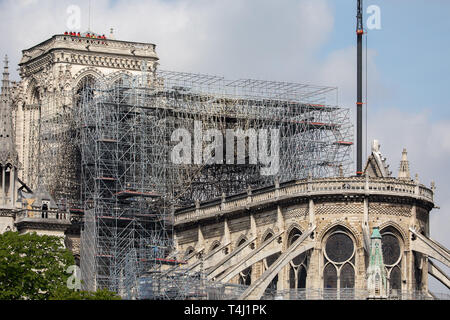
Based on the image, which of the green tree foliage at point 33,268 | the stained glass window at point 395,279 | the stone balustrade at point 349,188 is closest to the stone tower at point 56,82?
the green tree foliage at point 33,268

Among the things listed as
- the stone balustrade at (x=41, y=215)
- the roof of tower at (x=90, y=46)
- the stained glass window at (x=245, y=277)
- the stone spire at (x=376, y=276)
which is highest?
the roof of tower at (x=90, y=46)

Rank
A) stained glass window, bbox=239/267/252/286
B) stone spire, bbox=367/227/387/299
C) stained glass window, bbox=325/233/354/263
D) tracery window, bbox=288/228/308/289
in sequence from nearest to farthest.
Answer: stone spire, bbox=367/227/387/299 → stained glass window, bbox=325/233/354/263 → tracery window, bbox=288/228/308/289 → stained glass window, bbox=239/267/252/286

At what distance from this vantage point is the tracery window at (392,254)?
304 feet

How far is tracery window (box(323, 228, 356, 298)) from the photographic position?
92500 mm

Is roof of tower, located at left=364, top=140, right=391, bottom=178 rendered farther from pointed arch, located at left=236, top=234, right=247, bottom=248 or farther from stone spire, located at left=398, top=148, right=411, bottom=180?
pointed arch, located at left=236, top=234, right=247, bottom=248

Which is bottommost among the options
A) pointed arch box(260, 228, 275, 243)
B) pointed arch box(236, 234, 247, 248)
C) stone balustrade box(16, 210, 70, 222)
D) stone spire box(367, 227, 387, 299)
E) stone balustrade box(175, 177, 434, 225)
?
stone spire box(367, 227, 387, 299)

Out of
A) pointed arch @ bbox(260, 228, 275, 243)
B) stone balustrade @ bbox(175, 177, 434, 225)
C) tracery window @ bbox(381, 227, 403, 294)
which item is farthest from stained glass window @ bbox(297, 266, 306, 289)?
tracery window @ bbox(381, 227, 403, 294)

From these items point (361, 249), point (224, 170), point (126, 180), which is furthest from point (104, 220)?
point (361, 249)

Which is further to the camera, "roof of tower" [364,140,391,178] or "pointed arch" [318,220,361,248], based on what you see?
"roof of tower" [364,140,391,178]

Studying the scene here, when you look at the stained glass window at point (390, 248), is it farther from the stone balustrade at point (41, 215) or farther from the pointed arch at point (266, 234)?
the stone balustrade at point (41, 215)

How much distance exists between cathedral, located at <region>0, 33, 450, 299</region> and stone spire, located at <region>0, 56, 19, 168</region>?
0.23 ft

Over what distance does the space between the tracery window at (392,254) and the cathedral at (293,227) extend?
6cm
